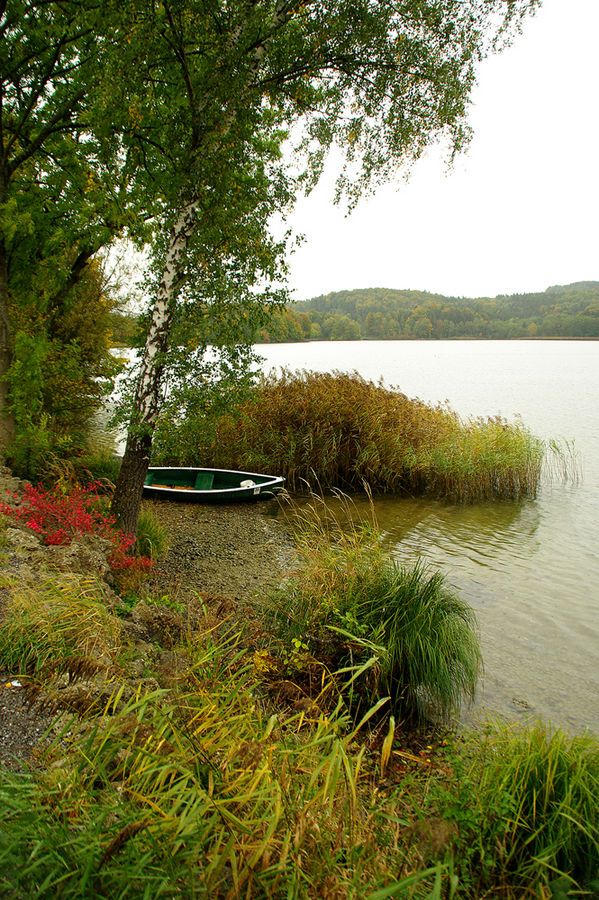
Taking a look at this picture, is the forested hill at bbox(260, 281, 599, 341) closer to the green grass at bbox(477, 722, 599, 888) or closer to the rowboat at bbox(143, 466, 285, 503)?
the rowboat at bbox(143, 466, 285, 503)

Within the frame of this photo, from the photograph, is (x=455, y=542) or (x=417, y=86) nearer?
(x=417, y=86)

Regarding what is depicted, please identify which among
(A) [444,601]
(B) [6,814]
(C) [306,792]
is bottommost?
(A) [444,601]

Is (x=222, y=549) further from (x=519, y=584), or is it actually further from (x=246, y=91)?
(x=246, y=91)

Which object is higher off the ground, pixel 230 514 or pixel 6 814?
pixel 6 814

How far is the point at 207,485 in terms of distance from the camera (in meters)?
11.4

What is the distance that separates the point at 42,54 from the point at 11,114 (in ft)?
3.24

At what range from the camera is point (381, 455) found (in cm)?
1175

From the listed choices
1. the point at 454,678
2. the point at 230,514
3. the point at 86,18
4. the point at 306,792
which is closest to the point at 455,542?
the point at 230,514

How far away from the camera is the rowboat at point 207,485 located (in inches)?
405

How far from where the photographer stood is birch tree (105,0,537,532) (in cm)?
535

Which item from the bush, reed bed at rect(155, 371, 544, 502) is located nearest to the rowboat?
reed bed at rect(155, 371, 544, 502)

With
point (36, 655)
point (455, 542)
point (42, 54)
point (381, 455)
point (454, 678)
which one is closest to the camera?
point (36, 655)

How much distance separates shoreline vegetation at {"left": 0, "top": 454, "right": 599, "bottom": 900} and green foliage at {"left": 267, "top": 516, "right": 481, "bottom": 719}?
0.02 m

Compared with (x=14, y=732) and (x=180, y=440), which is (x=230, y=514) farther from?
(x=14, y=732)
